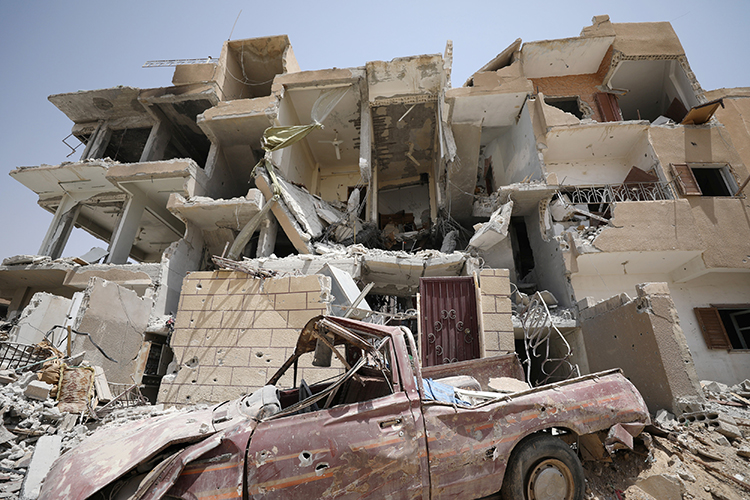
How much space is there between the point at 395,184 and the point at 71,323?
12735mm

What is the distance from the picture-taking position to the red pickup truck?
2.36 metres

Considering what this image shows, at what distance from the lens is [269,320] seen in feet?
24.0

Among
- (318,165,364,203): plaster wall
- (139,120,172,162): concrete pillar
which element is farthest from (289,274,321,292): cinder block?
→ (139,120,172,162): concrete pillar

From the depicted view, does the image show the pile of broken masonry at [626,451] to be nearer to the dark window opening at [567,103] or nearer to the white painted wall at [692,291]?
the white painted wall at [692,291]

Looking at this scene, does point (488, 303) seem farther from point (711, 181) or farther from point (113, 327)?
point (711, 181)

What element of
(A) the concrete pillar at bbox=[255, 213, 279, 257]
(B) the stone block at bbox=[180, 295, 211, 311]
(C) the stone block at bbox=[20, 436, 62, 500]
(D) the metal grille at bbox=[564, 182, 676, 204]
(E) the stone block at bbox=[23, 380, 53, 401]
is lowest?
(C) the stone block at bbox=[20, 436, 62, 500]

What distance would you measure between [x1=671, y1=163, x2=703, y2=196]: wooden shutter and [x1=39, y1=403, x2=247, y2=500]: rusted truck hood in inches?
507

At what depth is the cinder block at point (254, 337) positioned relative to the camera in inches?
282

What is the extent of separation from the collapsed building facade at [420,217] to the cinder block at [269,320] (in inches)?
1.7

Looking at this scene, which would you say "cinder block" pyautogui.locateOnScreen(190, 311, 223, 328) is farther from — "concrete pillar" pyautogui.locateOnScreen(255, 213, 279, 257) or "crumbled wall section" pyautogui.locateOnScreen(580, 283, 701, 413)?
"crumbled wall section" pyautogui.locateOnScreen(580, 283, 701, 413)

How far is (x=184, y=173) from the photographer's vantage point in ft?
40.7

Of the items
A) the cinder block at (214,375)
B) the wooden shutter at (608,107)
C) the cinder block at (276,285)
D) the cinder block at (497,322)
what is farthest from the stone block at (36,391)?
the wooden shutter at (608,107)

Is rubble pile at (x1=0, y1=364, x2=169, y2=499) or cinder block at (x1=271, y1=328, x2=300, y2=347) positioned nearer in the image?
rubble pile at (x1=0, y1=364, x2=169, y2=499)

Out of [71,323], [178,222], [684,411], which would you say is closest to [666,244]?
[684,411]
